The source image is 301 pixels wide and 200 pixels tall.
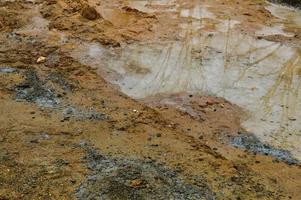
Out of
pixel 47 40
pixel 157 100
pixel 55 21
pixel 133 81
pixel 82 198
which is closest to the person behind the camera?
pixel 82 198

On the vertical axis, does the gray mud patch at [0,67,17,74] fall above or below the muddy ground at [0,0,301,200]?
above

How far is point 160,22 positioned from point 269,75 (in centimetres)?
274

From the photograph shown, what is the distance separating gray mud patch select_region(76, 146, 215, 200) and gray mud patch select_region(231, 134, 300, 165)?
1001 millimetres

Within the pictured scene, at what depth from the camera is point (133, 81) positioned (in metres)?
7.38

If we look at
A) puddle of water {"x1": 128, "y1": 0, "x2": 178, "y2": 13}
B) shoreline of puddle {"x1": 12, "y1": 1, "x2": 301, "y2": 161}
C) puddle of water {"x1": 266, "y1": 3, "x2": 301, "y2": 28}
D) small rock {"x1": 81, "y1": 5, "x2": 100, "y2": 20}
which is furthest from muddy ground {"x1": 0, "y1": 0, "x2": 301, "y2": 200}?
puddle of water {"x1": 266, "y1": 3, "x2": 301, "y2": 28}

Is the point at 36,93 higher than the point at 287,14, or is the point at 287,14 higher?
the point at 287,14

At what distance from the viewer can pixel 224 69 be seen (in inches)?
309

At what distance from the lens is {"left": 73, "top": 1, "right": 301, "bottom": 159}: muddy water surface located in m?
6.61

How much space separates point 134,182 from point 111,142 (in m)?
0.88

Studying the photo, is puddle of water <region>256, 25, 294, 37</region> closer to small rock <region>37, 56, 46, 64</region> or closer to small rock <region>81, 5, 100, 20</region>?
small rock <region>81, 5, 100, 20</region>

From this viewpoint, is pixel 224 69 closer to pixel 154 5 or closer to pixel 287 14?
pixel 154 5

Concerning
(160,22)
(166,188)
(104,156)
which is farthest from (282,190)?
(160,22)

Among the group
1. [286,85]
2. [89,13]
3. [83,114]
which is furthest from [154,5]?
[83,114]

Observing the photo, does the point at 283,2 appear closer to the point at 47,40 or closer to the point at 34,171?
the point at 47,40
